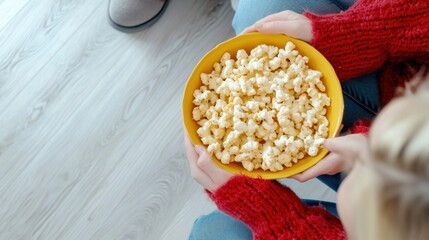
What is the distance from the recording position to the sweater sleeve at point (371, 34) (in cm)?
77

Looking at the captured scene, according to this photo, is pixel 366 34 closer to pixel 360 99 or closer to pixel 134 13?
pixel 360 99

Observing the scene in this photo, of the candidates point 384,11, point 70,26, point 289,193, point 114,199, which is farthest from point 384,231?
point 70,26

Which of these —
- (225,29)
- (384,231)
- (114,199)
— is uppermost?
(384,231)

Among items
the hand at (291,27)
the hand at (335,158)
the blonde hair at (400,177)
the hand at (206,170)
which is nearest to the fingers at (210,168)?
the hand at (206,170)

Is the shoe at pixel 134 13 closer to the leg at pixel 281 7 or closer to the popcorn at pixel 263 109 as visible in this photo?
the leg at pixel 281 7

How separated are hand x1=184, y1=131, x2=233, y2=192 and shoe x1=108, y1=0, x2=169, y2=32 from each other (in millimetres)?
525

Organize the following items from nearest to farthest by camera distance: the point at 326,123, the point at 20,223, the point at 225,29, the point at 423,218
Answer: the point at 423,218, the point at 326,123, the point at 20,223, the point at 225,29

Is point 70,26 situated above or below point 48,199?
above

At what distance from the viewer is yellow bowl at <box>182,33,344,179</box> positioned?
0.74 metres

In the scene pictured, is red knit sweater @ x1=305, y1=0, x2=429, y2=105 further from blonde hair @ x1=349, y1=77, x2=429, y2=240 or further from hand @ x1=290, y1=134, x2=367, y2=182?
blonde hair @ x1=349, y1=77, x2=429, y2=240

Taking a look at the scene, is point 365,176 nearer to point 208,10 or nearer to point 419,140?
point 419,140

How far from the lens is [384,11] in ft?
2.56

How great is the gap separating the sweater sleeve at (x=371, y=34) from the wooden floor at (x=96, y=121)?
406 millimetres

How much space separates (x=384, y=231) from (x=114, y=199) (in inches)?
30.9
